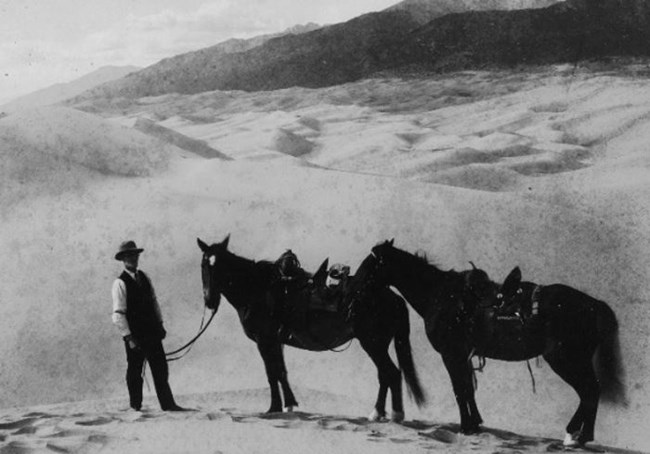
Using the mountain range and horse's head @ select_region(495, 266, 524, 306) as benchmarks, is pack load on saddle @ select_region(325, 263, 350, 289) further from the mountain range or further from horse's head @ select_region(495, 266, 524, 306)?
the mountain range

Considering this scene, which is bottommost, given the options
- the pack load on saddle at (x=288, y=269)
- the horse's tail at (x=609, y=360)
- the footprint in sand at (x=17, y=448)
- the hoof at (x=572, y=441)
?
the hoof at (x=572, y=441)

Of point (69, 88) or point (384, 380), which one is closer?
point (384, 380)

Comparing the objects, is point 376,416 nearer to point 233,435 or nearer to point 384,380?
point 384,380

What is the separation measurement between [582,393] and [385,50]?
5.23m

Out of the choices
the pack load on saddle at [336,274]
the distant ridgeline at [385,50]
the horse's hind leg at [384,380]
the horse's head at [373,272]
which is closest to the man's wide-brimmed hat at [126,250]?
the pack load on saddle at [336,274]

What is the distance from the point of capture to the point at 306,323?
5703 mm

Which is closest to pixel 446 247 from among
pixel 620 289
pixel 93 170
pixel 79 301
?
pixel 620 289

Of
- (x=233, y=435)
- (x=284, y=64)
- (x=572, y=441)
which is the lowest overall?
(x=572, y=441)

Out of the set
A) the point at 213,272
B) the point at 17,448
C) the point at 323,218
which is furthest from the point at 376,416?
the point at 323,218

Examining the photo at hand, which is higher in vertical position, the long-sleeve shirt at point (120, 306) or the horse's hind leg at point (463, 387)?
the long-sleeve shirt at point (120, 306)

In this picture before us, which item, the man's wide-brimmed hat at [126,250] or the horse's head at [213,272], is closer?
the man's wide-brimmed hat at [126,250]

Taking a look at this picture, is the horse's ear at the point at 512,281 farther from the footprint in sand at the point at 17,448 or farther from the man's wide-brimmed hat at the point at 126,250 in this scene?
the footprint in sand at the point at 17,448

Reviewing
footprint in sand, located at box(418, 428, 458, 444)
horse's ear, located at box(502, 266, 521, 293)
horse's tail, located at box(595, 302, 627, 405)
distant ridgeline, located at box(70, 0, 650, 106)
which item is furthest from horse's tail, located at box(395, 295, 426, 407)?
distant ridgeline, located at box(70, 0, 650, 106)

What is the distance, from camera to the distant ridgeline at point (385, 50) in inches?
335
